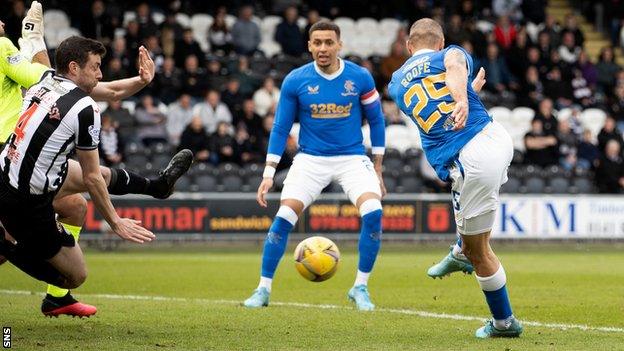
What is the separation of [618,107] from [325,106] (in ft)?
54.6

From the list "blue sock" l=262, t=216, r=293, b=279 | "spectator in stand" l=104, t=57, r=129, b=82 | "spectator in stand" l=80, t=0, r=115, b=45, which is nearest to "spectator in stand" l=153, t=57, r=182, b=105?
"spectator in stand" l=104, t=57, r=129, b=82

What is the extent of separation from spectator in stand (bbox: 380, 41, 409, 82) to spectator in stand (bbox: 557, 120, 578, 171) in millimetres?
3567

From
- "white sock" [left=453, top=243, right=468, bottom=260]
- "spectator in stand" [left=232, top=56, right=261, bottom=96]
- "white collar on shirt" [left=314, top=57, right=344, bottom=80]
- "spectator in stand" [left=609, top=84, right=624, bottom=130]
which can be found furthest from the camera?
"spectator in stand" [left=609, top=84, right=624, bottom=130]

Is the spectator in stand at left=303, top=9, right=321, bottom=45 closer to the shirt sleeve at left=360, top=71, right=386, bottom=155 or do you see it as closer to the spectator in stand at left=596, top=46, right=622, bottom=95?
the spectator in stand at left=596, top=46, right=622, bottom=95

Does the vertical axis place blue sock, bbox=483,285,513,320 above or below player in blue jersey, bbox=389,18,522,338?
below

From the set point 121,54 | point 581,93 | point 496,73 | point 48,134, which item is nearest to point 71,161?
point 48,134

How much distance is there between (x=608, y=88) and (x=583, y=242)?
6699 mm

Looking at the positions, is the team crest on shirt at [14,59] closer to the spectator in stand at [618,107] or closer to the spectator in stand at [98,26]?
the spectator in stand at [98,26]

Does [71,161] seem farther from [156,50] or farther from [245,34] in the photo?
[245,34]

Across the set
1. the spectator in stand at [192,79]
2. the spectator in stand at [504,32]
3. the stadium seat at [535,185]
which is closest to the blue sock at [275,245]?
the stadium seat at [535,185]

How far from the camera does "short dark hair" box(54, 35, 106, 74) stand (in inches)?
328

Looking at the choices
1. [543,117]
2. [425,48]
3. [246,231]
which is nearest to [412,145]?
[543,117]

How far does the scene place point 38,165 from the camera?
827 centimetres

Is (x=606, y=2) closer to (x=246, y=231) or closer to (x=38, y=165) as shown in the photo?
(x=246, y=231)
